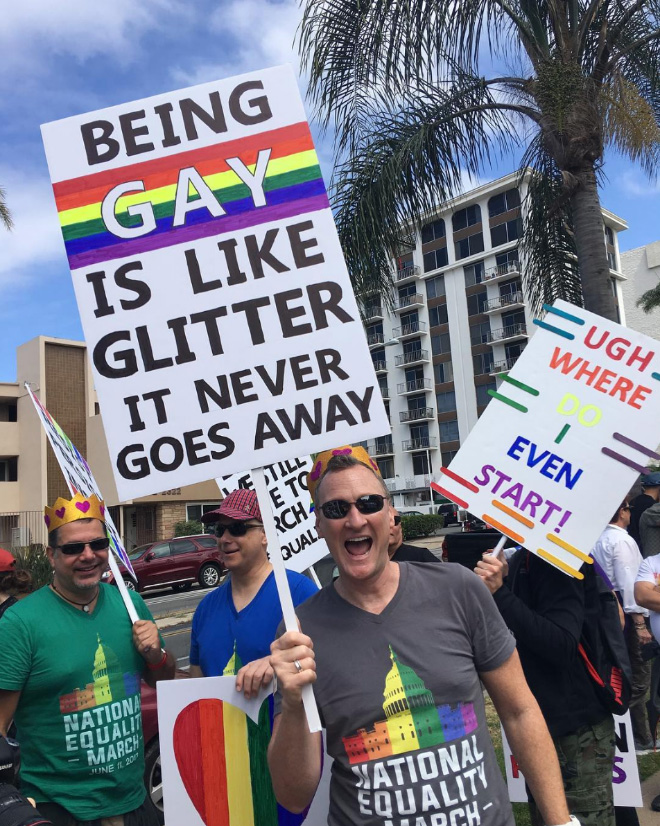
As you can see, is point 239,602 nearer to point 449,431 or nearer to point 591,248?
point 591,248

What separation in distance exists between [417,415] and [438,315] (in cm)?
852

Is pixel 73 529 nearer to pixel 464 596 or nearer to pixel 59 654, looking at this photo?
pixel 59 654

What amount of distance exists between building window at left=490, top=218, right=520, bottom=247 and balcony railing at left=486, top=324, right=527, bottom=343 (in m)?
6.31

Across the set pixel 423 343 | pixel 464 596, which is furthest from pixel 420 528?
pixel 464 596

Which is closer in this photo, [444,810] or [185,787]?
[444,810]

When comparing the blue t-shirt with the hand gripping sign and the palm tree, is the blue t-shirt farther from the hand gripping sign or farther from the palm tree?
the palm tree

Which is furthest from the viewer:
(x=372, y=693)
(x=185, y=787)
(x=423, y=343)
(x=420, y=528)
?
(x=423, y=343)

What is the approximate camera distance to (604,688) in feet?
9.07

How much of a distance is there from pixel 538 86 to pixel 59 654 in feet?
21.5

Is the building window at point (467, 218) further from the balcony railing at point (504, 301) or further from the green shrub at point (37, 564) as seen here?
the green shrub at point (37, 564)

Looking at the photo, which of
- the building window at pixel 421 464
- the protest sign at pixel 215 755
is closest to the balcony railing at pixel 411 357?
the building window at pixel 421 464

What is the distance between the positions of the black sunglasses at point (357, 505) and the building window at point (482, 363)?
5447 centimetres

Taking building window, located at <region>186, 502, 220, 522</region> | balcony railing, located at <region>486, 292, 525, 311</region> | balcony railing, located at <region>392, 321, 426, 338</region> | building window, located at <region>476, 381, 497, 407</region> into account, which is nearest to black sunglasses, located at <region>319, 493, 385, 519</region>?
building window, located at <region>186, 502, 220, 522</region>

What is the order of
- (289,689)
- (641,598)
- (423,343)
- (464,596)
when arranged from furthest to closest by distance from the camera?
(423,343), (641,598), (464,596), (289,689)
